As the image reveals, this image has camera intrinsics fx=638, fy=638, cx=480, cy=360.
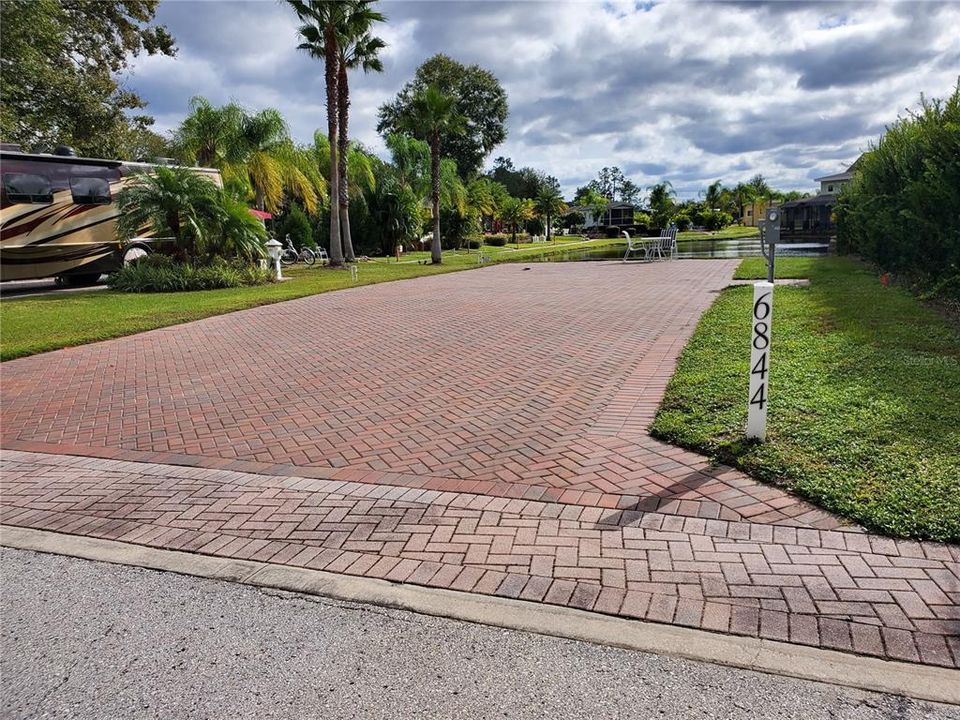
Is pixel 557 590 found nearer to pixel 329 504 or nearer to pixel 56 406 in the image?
pixel 329 504

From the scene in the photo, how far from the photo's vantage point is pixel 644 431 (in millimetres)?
5004

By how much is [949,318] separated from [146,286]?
17.6m

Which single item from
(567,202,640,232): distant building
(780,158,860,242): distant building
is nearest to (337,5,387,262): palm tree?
(780,158,860,242): distant building

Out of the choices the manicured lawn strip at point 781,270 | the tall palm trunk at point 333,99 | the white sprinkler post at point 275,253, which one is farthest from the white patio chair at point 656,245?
the white sprinkler post at point 275,253

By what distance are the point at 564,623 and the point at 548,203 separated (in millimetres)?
66454

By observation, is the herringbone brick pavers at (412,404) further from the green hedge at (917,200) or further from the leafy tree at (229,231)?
the leafy tree at (229,231)

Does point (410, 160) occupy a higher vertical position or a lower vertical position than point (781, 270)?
higher

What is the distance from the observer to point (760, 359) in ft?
14.1

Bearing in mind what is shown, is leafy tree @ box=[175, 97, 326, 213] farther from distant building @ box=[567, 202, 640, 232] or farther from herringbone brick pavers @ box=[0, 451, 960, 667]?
distant building @ box=[567, 202, 640, 232]

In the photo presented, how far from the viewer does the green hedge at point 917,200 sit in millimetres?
9445

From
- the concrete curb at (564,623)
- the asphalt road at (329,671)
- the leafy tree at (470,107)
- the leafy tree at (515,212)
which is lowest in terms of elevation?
the asphalt road at (329,671)

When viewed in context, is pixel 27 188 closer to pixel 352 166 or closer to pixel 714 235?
pixel 352 166

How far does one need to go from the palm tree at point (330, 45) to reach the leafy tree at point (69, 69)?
272 inches

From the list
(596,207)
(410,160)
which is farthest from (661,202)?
(410,160)
